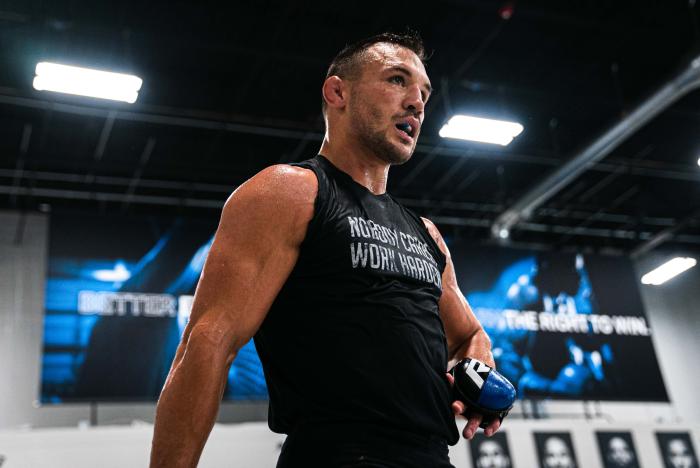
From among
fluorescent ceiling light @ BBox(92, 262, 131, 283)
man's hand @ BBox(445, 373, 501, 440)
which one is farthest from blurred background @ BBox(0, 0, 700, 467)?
man's hand @ BBox(445, 373, 501, 440)

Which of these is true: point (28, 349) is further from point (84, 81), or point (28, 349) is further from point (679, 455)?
point (679, 455)

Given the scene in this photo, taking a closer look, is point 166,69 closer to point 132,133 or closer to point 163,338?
point 132,133

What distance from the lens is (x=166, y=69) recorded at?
7645 millimetres

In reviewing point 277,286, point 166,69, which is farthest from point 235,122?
point 277,286

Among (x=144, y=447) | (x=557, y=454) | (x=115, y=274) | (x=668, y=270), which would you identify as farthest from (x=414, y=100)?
(x=668, y=270)

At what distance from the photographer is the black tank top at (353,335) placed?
4.82ft

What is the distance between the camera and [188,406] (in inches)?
53.2

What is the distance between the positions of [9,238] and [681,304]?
9679 mm

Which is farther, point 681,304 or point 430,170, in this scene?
point 681,304

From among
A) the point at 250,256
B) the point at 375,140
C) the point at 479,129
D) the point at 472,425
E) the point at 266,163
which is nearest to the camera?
the point at 250,256

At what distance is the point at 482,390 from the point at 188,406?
2.25ft

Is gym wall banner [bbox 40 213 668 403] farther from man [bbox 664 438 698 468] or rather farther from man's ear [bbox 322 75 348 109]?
man's ear [bbox 322 75 348 109]

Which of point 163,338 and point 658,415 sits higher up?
point 163,338

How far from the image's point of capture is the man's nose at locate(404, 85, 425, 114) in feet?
6.30
